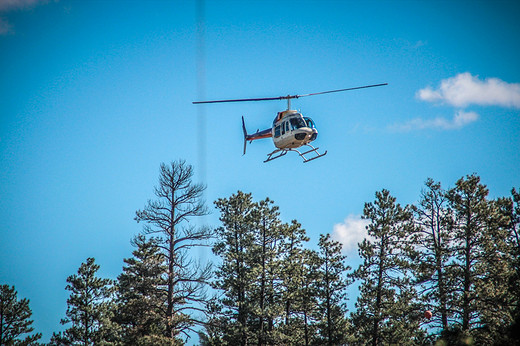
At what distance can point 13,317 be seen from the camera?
3722 cm

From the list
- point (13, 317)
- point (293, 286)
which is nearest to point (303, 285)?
point (293, 286)

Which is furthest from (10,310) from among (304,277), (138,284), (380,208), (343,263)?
(380,208)

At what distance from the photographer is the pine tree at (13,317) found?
37.0 meters

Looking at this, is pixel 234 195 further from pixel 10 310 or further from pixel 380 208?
pixel 10 310

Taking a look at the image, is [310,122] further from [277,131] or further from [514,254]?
[514,254]

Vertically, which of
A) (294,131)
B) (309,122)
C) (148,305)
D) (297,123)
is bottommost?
(148,305)

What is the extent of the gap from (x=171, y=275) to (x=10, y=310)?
1504cm

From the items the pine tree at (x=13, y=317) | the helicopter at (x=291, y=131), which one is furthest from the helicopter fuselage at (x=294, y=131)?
the pine tree at (x=13, y=317)

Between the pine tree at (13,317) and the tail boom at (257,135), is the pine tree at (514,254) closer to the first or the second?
the tail boom at (257,135)

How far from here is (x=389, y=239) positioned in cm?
3281

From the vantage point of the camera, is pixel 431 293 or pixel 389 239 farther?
pixel 389 239

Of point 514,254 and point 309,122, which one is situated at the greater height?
point 309,122

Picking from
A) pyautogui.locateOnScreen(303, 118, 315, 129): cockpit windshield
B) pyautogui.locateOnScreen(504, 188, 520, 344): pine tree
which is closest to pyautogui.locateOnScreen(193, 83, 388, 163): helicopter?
pyautogui.locateOnScreen(303, 118, 315, 129): cockpit windshield

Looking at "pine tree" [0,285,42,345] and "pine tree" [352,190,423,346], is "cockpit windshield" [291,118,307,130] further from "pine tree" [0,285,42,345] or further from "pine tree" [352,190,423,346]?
"pine tree" [0,285,42,345]
